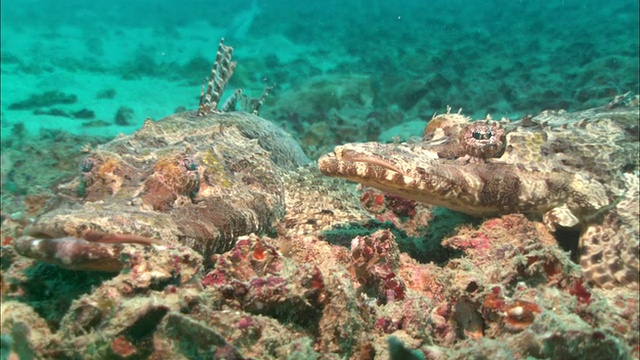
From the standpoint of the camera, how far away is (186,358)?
1.89 meters

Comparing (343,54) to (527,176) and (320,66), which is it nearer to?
(320,66)

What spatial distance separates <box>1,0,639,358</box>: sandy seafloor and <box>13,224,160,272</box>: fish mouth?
7.63 ft

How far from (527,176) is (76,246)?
3.50m

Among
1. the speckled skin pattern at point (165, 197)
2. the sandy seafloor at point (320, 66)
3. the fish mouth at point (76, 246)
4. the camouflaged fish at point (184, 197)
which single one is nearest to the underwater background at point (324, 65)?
the sandy seafloor at point (320, 66)

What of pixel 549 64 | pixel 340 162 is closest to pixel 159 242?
pixel 340 162

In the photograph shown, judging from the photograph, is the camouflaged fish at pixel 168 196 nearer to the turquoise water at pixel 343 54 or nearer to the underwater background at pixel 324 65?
the underwater background at pixel 324 65

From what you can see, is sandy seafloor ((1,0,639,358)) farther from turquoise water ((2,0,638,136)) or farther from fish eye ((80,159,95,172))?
fish eye ((80,159,95,172))

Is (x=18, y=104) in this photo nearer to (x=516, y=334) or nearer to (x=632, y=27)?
(x=516, y=334)

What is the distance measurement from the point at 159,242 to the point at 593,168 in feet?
12.4

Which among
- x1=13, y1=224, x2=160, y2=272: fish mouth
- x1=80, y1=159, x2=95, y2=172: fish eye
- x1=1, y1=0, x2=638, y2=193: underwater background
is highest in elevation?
x1=1, y1=0, x2=638, y2=193: underwater background

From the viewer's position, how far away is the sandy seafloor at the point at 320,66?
10781mm

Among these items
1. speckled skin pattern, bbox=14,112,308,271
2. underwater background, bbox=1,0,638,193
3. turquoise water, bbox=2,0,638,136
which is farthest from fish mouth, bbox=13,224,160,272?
turquoise water, bbox=2,0,638,136

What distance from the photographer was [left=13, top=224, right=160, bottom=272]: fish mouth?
250cm

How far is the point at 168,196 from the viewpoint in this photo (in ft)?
11.3
